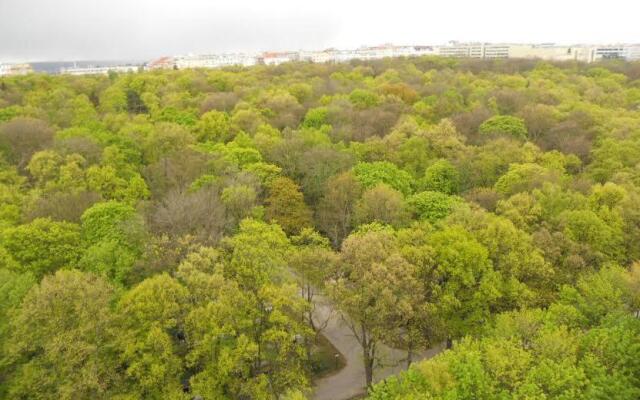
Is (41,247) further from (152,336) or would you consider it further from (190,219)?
(152,336)

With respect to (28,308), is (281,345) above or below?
below

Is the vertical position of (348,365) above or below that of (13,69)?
below

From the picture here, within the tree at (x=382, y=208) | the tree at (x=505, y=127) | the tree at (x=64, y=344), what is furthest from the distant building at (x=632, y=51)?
the tree at (x=64, y=344)

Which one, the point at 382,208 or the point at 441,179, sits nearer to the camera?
the point at 382,208

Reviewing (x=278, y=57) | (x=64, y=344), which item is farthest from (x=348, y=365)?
(x=278, y=57)

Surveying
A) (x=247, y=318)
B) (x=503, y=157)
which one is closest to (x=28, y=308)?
(x=247, y=318)

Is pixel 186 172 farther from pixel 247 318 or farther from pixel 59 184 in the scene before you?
pixel 247 318
